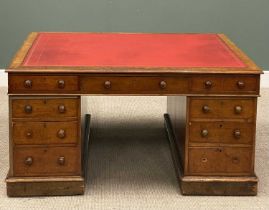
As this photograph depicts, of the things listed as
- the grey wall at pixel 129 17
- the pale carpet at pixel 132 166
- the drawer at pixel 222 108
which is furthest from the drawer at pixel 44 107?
the grey wall at pixel 129 17

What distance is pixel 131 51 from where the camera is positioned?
398 cm

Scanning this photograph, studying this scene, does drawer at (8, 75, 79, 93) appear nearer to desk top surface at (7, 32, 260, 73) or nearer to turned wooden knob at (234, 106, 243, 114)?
desk top surface at (7, 32, 260, 73)

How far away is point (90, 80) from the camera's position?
3.58m

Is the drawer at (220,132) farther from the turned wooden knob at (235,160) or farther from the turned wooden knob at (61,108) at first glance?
the turned wooden knob at (61,108)

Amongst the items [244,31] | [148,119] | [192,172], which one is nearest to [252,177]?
[192,172]

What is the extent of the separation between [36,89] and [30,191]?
556mm

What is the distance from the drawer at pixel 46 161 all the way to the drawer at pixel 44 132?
0.13ft

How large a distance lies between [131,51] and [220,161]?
81 centimetres

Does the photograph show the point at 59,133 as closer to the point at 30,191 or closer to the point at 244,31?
the point at 30,191

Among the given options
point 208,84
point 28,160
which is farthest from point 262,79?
point 28,160

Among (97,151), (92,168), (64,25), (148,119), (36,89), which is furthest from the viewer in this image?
(64,25)

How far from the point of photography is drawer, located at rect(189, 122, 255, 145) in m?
3.68

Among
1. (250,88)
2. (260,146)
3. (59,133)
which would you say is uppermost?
(250,88)

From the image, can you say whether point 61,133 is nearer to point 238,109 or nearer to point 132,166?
point 132,166
